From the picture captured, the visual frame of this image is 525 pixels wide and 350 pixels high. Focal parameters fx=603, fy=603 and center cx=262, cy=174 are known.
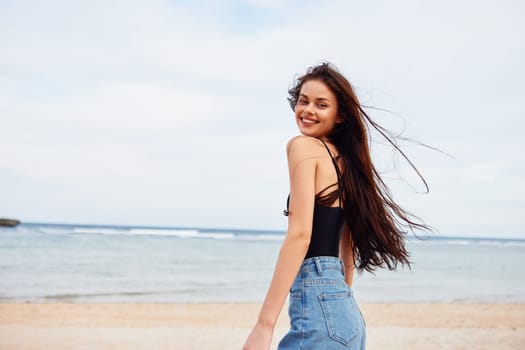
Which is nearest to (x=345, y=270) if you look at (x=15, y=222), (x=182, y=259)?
(x=182, y=259)

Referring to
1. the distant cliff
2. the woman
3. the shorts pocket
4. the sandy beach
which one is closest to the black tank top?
the woman

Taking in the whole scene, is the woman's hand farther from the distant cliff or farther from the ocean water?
the distant cliff

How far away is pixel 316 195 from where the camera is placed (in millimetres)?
1943

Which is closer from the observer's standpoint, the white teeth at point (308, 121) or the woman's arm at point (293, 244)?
the woman's arm at point (293, 244)

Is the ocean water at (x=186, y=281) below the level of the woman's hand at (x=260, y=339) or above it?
below

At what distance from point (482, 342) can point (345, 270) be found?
20.3ft

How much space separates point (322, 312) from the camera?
6.00 ft

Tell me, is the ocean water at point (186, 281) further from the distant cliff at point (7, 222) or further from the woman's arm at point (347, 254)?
the distant cliff at point (7, 222)

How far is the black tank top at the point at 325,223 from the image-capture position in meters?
1.94

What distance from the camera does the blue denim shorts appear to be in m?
1.81

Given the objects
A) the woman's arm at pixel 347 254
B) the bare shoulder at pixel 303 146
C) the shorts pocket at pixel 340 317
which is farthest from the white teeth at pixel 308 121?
the shorts pocket at pixel 340 317

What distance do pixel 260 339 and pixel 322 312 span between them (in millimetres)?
206

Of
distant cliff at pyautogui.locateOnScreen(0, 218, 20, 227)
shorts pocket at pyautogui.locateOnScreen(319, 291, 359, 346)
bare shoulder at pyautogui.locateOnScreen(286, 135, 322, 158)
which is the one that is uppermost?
A: bare shoulder at pyautogui.locateOnScreen(286, 135, 322, 158)

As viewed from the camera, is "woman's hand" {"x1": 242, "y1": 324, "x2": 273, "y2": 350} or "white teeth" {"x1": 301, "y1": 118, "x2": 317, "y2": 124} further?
"white teeth" {"x1": 301, "y1": 118, "x2": 317, "y2": 124}
